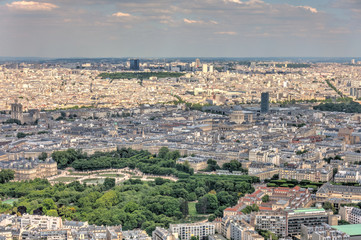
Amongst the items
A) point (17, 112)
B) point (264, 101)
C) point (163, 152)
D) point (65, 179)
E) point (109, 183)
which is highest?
point (264, 101)

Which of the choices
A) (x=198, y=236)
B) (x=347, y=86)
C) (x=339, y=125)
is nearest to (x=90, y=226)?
(x=198, y=236)

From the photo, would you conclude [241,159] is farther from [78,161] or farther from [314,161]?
[78,161]

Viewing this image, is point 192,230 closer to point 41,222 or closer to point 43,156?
point 41,222

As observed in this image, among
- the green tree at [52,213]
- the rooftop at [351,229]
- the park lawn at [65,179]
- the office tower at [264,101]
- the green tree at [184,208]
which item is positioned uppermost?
the office tower at [264,101]

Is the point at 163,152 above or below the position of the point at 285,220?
below

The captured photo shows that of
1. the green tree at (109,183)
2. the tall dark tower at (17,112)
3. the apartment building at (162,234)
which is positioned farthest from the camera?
the tall dark tower at (17,112)

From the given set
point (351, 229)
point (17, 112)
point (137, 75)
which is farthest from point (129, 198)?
point (137, 75)

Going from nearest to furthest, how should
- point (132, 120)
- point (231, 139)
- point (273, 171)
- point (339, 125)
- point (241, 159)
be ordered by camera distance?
point (273, 171) < point (241, 159) < point (231, 139) < point (339, 125) < point (132, 120)

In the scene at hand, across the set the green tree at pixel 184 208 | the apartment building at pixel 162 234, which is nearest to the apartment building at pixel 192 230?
the apartment building at pixel 162 234

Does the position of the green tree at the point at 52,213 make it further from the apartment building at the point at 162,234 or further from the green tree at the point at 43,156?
the green tree at the point at 43,156

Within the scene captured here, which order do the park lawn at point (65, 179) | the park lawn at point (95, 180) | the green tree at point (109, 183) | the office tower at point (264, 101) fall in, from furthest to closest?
the office tower at point (264, 101)
the park lawn at point (65, 179)
the park lawn at point (95, 180)
the green tree at point (109, 183)

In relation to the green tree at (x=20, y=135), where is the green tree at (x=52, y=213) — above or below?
above
